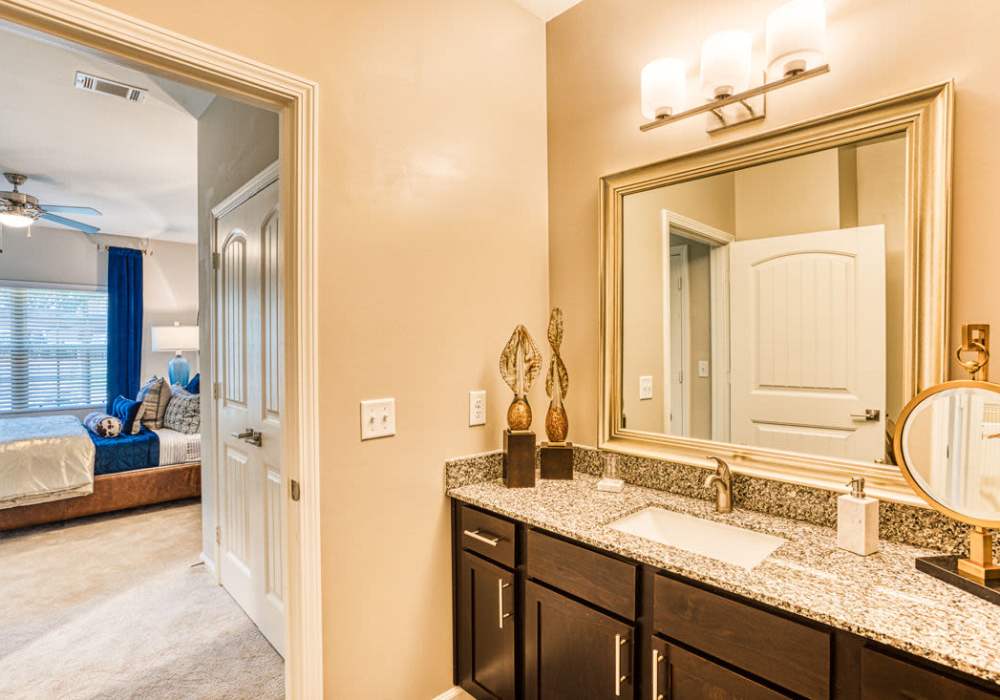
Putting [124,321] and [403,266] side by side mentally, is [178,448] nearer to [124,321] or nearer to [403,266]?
[124,321]

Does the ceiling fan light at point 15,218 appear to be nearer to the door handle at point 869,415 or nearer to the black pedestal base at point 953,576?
the door handle at point 869,415

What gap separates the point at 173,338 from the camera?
6004 mm

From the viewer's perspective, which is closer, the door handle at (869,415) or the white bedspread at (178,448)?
the door handle at (869,415)

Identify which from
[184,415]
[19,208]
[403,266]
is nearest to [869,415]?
[403,266]

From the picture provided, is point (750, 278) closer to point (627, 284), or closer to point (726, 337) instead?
point (726, 337)

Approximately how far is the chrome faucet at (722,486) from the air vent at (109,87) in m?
3.16

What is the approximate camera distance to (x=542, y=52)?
2.13 metres

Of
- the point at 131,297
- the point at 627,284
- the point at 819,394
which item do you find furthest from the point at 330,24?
the point at 131,297

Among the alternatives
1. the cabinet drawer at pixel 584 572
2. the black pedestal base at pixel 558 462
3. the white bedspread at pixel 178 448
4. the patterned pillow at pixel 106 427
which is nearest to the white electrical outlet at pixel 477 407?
the black pedestal base at pixel 558 462

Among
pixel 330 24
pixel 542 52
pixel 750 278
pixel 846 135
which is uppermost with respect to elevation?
pixel 542 52

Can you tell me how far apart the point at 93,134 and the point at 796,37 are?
3906 mm

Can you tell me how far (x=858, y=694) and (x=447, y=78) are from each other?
1970 millimetres

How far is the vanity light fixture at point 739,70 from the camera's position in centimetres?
135

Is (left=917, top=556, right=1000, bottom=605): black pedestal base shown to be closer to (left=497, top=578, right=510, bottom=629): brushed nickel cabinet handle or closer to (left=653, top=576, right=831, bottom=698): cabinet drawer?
(left=653, top=576, right=831, bottom=698): cabinet drawer
